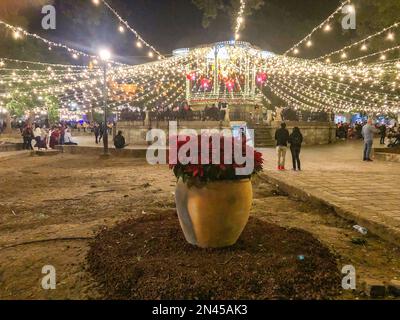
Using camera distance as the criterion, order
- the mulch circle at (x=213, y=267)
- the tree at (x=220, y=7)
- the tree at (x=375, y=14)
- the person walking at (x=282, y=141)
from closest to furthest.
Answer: the mulch circle at (x=213, y=267) → the person walking at (x=282, y=141) → the tree at (x=375, y=14) → the tree at (x=220, y=7)

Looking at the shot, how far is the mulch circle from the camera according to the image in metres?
3.75

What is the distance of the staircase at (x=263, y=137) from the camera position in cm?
2508

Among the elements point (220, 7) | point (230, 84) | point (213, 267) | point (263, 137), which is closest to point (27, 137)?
→ point (263, 137)

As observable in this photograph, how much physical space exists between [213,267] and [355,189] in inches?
228

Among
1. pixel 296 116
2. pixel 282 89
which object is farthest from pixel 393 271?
pixel 282 89

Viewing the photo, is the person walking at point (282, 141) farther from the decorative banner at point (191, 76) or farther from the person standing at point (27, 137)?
the decorative banner at point (191, 76)

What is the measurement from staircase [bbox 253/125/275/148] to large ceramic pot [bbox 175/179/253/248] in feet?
66.3

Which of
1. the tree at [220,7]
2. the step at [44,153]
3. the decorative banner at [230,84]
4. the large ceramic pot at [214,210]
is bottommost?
the step at [44,153]

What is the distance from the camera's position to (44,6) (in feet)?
90.8

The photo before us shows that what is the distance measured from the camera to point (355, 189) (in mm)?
8797

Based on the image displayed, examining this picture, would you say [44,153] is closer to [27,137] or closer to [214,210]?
[27,137]

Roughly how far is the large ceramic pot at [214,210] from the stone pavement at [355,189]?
7.88ft

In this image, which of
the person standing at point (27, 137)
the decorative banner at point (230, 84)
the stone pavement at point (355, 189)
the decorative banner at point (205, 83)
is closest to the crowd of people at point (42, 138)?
the person standing at point (27, 137)
